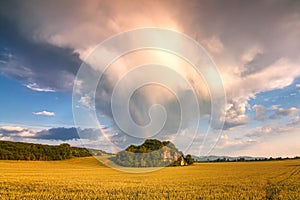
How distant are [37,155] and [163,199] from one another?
10400cm

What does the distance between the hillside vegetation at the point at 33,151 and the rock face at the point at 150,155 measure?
A: 3105cm

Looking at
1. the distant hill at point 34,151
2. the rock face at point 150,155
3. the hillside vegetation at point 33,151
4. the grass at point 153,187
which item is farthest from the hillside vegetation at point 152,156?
the grass at point 153,187

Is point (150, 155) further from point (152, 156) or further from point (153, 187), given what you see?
point (153, 187)

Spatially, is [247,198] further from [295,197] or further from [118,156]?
[118,156]

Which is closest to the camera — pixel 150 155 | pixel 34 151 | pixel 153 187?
pixel 153 187

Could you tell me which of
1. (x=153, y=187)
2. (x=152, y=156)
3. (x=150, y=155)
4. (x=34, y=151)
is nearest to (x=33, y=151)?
(x=34, y=151)

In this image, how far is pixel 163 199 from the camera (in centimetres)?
1684

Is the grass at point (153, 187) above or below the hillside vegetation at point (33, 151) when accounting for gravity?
below

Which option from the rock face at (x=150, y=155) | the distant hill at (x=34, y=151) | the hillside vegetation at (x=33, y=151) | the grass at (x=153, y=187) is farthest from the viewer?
the hillside vegetation at (x=33, y=151)

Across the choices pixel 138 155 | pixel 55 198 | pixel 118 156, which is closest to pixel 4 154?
pixel 118 156

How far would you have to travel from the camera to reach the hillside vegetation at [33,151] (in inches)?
4007

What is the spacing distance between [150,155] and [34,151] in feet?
153

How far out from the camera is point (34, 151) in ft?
358

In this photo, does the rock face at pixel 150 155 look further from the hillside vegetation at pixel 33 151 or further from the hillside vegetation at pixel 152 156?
the hillside vegetation at pixel 33 151
